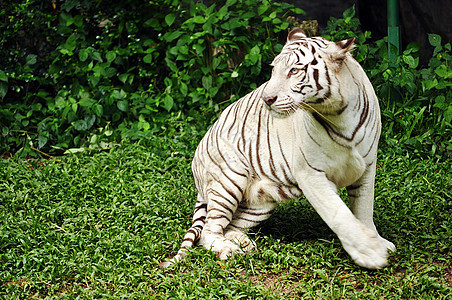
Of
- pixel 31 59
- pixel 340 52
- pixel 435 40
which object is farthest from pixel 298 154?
pixel 31 59

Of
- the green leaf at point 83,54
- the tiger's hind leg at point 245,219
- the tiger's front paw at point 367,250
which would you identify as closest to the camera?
the tiger's front paw at point 367,250

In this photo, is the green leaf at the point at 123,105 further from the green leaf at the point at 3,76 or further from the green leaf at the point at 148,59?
the green leaf at the point at 3,76

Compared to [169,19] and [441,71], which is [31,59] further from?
[441,71]

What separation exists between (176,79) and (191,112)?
0.48 m

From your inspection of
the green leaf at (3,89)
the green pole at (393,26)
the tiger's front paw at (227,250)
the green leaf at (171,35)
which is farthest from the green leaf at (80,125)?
the green pole at (393,26)

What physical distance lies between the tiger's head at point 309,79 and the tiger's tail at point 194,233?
3.95 ft

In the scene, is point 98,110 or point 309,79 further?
point 98,110

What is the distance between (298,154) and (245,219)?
76 centimetres

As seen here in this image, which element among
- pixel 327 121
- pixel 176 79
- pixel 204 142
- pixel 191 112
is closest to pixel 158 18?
pixel 176 79

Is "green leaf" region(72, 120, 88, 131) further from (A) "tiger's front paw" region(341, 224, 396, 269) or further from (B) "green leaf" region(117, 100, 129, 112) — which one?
(A) "tiger's front paw" region(341, 224, 396, 269)

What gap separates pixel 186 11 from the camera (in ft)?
22.2

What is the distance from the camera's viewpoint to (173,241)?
4.14 m

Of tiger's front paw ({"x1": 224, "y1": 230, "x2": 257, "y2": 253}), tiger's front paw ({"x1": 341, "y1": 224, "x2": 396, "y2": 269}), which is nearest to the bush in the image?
tiger's front paw ({"x1": 224, "y1": 230, "x2": 257, "y2": 253})

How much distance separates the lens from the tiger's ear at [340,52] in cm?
323
